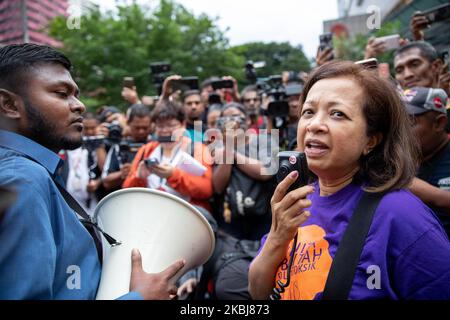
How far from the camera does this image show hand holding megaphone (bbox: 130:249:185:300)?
1.55m

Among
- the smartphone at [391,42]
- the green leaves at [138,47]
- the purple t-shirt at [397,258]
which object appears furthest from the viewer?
the green leaves at [138,47]

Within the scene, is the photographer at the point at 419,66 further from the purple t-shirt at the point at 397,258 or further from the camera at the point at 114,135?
the camera at the point at 114,135

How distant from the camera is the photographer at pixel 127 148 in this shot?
4.34 m

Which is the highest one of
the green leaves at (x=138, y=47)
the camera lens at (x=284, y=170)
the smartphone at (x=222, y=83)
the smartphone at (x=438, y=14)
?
the green leaves at (x=138, y=47)

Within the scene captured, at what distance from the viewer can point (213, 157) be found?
357 cm

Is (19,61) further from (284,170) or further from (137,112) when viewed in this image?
(137,112)

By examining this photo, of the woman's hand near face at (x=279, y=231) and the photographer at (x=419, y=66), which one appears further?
the photographer at (x=419, y=66)

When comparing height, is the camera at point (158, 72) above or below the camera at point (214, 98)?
above

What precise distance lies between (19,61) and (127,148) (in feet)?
8.85

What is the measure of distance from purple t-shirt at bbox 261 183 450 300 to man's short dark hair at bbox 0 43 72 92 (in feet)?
4.57

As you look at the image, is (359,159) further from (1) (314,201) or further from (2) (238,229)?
(2) (238,229)

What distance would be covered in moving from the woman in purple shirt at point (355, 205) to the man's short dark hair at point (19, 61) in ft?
3.71

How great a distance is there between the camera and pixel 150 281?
1584 mm

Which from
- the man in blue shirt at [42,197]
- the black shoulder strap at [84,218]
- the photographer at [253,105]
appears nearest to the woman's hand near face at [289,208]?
the man in blue shirt at [42,197]
